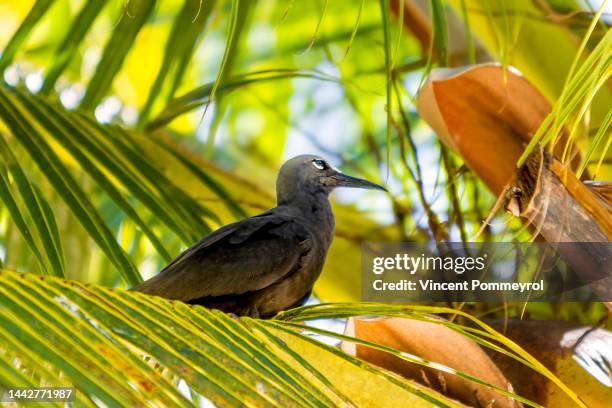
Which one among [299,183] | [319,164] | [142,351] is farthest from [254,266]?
[142,351]

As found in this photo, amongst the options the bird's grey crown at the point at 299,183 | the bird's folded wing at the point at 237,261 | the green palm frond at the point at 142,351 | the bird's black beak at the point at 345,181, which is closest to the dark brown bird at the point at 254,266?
the bird's folded wing at the point at 237,261

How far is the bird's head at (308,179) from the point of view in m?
3.18

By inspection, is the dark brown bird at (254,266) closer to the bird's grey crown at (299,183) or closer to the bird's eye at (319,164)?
the bird's grey crown at (299,183)

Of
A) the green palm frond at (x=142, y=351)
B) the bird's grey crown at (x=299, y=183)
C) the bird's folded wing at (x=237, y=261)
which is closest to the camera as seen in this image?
the green palm frond at (x=142, y=351)

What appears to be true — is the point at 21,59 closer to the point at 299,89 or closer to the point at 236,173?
the point at 236,173

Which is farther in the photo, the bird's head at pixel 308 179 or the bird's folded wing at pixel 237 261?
the bird's head at pixel 308 179

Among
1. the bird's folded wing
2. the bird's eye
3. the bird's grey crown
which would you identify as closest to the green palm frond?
the bird's folded wing

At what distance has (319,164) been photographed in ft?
10.7

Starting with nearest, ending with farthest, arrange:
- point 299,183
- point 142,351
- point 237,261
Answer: point 142,351
point 237,261
point 299,183

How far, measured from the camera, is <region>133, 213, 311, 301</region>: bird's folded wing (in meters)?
2.57

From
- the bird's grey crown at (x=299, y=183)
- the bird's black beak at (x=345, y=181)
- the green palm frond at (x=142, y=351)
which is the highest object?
the bird's black beak at (x=345, y=181)

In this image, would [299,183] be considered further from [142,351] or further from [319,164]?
[142,351]

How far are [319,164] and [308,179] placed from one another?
0.10 m

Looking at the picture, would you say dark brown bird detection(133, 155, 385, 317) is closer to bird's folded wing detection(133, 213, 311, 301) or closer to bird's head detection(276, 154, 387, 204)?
bird's folded wing detection(133, 213, 311, 301)
